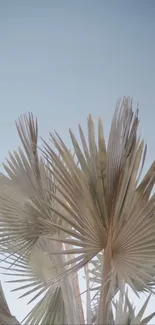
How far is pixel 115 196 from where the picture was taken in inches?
108

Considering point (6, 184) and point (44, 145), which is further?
point (6, 184)

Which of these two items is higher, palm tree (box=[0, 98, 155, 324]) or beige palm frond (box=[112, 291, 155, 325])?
palm tree (box=[0, 98, 155, 324])

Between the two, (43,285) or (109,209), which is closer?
(109,209)

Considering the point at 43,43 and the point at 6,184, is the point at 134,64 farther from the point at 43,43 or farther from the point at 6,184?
the point at 6,184

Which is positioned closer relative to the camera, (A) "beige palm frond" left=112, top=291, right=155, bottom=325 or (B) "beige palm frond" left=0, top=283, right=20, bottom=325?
(A) "beige palm frond" left=112, top=291, right=155, bottom=325

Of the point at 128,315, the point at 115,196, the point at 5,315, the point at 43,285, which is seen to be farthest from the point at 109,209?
the point at 5,315

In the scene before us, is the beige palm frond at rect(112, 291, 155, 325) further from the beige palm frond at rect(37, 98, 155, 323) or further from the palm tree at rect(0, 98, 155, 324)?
the beige palm frond at rect(37, 98, 155, 323)

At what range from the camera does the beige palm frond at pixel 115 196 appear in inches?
107

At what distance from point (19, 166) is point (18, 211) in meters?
0.46

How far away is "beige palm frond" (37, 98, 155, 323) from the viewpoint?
107 inches

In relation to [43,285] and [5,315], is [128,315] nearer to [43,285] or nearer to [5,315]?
[43,285]

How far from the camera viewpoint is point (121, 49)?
679cm

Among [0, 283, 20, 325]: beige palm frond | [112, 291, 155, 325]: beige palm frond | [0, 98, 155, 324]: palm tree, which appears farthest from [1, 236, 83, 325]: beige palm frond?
[112, 291, 155, 325]: beige palm frond

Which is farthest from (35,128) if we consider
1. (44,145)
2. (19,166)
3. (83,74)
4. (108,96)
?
(83,74)
